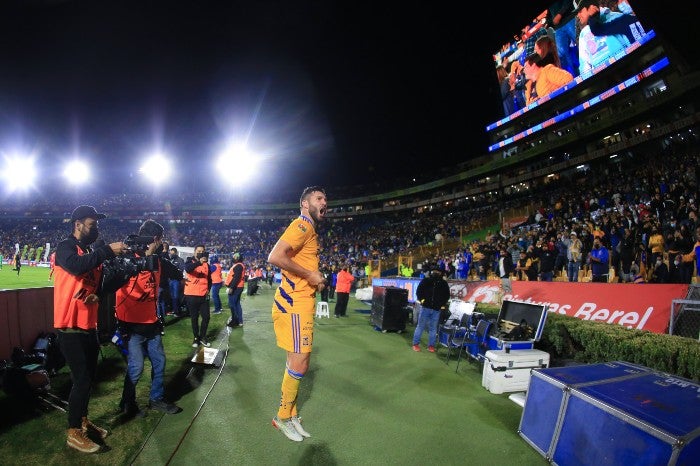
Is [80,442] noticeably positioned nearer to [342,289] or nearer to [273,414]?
[273,414]

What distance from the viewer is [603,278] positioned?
10.1 meters

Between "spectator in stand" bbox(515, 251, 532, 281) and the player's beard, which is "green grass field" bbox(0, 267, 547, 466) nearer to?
the player's beard

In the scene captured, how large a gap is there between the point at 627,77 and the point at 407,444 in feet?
114

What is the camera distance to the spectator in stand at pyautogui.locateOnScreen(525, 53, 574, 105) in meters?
26.8

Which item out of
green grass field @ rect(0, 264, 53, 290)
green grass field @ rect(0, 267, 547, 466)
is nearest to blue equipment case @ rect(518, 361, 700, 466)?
green grass field @ rect(0, 267, 547, 466)

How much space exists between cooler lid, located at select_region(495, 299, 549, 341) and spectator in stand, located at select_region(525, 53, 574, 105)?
2677 centimetres

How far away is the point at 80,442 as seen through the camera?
3070 millimetres

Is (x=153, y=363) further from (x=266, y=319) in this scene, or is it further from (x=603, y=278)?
(x=603, y=278)

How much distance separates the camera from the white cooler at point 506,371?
16.9ft

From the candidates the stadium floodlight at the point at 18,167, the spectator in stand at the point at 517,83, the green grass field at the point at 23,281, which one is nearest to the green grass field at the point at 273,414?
the green grass field at the point at 23,281

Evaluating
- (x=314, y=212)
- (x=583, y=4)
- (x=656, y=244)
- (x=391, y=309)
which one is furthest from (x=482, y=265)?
(x=583, y=4)

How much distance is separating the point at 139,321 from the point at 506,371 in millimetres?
4947

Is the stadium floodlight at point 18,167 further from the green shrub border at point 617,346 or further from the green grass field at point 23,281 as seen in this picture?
the green shrub border at point 617,346

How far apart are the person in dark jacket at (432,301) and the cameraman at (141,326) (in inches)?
202
